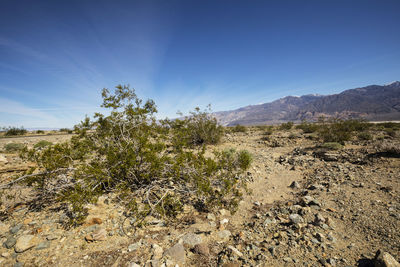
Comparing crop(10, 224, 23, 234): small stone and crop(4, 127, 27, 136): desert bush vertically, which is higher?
crop(4, 127, 27, 136): desert bush

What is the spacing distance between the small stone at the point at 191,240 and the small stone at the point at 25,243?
260 cm

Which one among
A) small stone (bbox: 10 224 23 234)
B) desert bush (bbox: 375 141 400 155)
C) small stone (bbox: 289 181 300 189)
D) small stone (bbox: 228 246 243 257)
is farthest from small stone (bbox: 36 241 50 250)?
desert bush (bbox: 375 141 400 155)

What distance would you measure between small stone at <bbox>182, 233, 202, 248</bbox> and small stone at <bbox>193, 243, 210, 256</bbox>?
0.12m

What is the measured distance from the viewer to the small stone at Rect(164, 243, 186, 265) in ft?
8.54

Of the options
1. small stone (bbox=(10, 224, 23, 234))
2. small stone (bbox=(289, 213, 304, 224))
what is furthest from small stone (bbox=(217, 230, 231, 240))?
small stone (bbox=(10, 224, 23, 234))

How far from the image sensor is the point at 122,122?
524 cm

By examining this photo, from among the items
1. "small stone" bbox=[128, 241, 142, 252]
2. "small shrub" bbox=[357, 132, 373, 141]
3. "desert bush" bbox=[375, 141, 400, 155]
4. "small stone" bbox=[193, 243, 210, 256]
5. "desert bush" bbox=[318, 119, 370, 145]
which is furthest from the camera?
"small shrub" bbox=[357, 132, 373, 141]

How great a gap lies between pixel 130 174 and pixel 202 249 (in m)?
2.64

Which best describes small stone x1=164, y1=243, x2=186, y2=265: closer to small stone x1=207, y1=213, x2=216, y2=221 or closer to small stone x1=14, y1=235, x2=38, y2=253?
small stone x1=207, y1=213, x2=216, y2=221

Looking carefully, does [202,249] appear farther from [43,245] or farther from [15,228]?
[15,228]

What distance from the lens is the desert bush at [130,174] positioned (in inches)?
146

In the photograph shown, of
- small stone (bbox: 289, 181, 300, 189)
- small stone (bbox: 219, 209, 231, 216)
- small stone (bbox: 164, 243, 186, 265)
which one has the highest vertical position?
small stone (bbox: 164, 243, 186, 265)

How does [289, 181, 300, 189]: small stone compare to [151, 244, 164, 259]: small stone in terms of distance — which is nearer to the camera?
[151, 244, 164, 259]: small stone

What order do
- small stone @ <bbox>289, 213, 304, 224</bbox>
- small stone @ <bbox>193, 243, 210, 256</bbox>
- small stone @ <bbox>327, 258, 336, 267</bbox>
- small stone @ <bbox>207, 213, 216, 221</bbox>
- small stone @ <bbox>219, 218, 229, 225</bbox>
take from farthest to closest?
small stone @ <bbox>207, 213, 216, 221</bbox> → small stone @ <bbox>219, 218, 229, 225</bbox> → small stone @ <bbox>289, 213, 304, 224</bbox> → small stone @ <bbox>193, 243, 210, 256</bbox> → small stone @ <bbox>327, 258, 336, 267</bbox>
